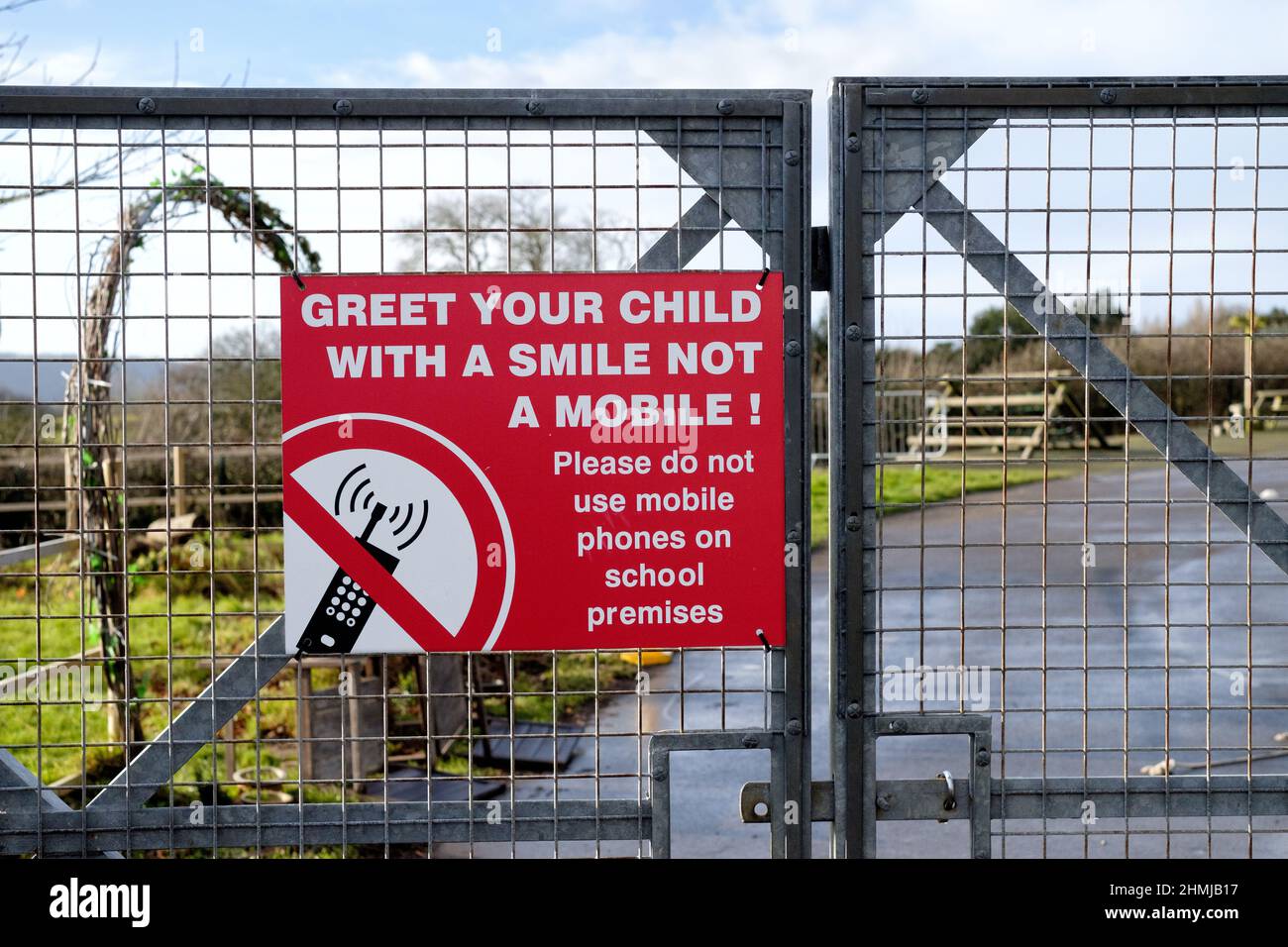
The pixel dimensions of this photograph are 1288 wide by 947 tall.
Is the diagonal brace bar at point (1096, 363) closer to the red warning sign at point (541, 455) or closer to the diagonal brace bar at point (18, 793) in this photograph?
the red warning sign at point (541, 455)

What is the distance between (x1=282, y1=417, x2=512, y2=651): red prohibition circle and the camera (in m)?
2.73

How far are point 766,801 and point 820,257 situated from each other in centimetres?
135

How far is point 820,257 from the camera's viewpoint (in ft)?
9.26

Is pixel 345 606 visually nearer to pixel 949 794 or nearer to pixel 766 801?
pixel 766 801

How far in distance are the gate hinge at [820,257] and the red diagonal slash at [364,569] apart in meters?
1.24

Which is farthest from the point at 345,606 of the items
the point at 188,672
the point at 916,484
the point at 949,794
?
the point at 916,484

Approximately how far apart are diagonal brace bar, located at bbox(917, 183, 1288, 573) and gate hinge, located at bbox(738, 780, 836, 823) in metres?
1.18

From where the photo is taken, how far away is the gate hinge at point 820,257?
2.81 metres
